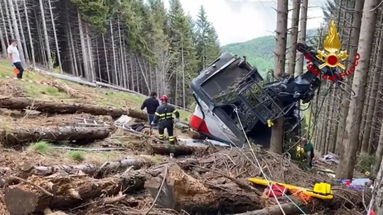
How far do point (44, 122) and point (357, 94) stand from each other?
7.25 metres

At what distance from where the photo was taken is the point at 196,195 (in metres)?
5.18

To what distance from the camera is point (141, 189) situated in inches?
226

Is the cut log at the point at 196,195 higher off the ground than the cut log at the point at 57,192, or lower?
lower

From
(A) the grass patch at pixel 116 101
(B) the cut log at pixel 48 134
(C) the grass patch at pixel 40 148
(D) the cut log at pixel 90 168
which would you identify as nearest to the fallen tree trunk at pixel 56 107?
(B) the cut log at pixel 48 134

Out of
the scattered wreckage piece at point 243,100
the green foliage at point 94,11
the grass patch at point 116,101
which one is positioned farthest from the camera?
the green foliage at point 94,11

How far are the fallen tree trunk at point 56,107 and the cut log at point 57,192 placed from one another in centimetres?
539

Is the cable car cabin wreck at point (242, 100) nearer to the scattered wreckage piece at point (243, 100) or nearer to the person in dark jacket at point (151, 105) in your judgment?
the scattered wreckage piece at point (243, 100)

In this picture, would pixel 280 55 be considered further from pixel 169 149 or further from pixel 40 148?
pixel 40 148

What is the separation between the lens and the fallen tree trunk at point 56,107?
31.7 feet

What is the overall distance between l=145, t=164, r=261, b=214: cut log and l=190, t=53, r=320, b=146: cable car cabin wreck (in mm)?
3359

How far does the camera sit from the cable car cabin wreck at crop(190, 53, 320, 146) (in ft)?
28.8

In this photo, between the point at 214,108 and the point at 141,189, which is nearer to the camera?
the point at 141,189

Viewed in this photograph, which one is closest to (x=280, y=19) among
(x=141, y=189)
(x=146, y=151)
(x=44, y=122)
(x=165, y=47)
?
(x=146, y=151)

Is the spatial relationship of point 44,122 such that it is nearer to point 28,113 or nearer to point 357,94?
point 28,113
